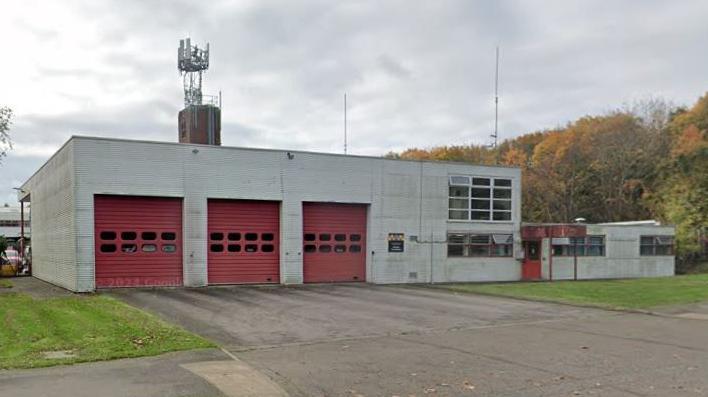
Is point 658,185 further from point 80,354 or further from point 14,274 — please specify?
point 80,354

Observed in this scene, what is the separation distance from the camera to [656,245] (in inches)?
1378

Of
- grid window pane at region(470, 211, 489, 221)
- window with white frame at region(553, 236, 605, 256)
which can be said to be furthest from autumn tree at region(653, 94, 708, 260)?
grid window pane at region(470, 211, 489, 221)

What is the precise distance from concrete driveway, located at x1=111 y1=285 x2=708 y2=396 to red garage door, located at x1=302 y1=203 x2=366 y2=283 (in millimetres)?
5792

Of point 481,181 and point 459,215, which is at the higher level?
point 481,181

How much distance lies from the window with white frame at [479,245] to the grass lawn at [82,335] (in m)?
16.1

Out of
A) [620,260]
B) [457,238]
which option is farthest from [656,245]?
[457,238]

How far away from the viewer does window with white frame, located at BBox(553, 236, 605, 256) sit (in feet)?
103

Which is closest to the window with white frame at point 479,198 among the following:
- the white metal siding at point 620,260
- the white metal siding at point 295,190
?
the white metal siding at point 295,190

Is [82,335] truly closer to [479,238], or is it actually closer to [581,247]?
[479,238]

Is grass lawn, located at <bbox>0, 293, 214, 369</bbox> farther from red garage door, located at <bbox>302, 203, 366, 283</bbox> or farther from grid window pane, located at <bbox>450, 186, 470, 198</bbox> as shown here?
grid window pane, located at <bbox>450, 186, 470, 198</bbox>

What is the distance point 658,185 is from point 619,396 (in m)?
51.3

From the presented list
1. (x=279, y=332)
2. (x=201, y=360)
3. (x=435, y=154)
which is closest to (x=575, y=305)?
(x=279, y=332)

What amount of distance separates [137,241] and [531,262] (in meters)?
18.3

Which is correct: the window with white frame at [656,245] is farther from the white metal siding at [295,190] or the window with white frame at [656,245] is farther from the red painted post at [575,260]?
the white metal siding at [295,190]
